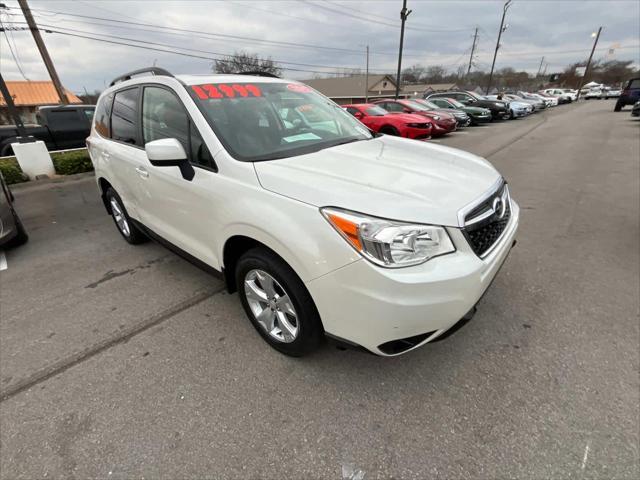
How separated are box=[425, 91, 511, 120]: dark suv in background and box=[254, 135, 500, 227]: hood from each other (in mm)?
17775

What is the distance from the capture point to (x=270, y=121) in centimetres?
253

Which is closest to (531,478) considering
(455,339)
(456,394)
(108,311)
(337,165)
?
(456,394)

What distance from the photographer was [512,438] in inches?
67.3

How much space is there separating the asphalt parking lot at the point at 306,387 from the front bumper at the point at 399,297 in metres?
0.52

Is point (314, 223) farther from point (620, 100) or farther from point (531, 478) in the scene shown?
point (620, 100)

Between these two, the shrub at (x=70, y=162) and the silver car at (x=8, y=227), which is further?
the shrub at (x=70, y=162)

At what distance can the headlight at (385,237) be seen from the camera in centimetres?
156

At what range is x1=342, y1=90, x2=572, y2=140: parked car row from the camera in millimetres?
11211

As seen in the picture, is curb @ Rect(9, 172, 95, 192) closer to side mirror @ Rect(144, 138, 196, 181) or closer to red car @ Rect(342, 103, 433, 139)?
side mirror @ Rect(144, 138, 196, 181)

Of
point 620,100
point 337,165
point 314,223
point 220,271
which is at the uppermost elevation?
point 337,165

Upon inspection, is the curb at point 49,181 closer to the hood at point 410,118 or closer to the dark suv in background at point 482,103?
the hood at point 410,118

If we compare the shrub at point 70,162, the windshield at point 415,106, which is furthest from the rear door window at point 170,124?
the windshield at point 415,106

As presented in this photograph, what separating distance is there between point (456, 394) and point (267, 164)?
5.93ft

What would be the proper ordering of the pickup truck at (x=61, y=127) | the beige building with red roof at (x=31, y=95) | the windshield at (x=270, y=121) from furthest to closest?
the beige building with red roof at (x=31, y=95) → the pickup truck at (x=61, y=127) → the windshield at (x=270, y=121)
